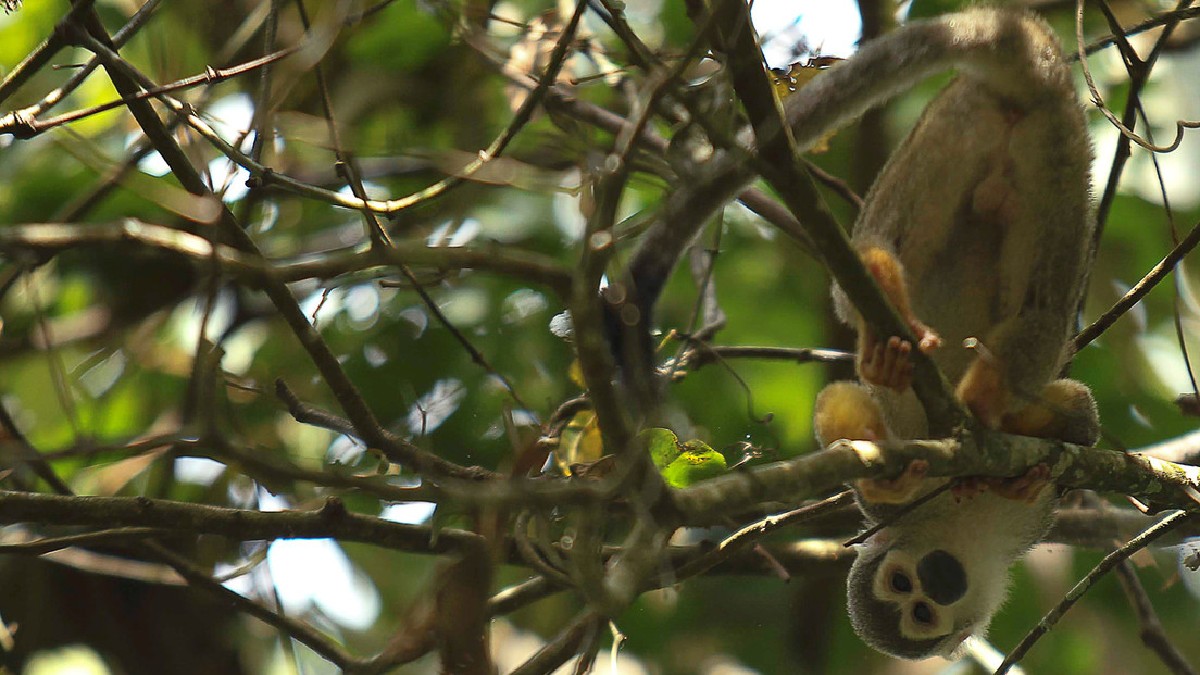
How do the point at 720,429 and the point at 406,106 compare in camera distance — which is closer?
the point at 720,429

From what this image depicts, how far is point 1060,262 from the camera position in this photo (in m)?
3.66

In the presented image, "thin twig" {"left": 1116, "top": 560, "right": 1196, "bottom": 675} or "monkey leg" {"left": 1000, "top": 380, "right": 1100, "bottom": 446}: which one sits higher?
"monkey leg" {"left": 1000, "top": 380, "right": 1100, "bottom": 446}

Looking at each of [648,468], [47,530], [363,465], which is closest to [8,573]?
[47,530]

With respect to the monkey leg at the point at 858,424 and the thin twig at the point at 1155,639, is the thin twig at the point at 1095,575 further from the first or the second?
the thin twig at the point at 1155,639

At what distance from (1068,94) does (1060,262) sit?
59cm

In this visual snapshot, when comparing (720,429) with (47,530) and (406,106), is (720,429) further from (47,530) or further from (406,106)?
(47,530)

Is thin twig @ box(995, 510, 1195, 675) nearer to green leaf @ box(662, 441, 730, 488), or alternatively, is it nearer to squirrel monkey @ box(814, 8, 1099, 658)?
squirrel monkey @ box(814, 8, 1099, 658)

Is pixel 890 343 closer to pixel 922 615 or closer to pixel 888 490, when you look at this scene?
pixel 888 490

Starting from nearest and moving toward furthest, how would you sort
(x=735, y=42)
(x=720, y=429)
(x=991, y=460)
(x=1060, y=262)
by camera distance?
(x=735, y=42) → (x=991, y=460) → (x=1060, y=262) → (x=720, y=429)

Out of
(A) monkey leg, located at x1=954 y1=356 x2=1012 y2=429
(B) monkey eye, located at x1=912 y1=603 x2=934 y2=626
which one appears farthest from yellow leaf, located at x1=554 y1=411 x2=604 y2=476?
(B) monkey eye, located at x1=912 y1=603 x2=934 y2=626

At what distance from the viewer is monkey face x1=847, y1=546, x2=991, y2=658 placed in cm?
415

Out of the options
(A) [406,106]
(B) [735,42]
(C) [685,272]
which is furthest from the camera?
(C) [685,272]

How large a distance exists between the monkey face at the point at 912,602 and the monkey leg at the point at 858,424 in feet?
1.07

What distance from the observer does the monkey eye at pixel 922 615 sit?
4.18 meters
